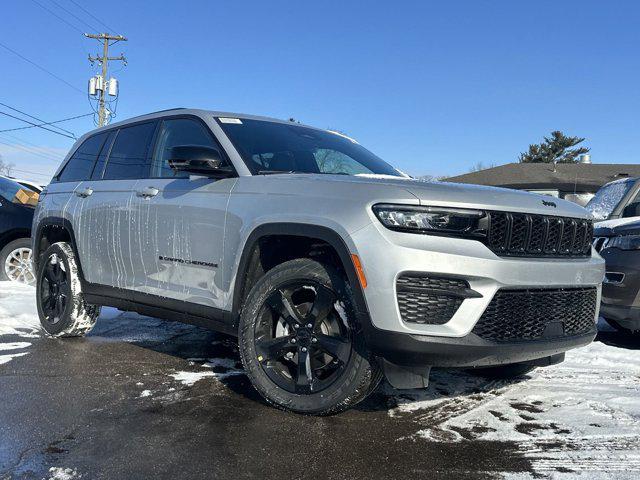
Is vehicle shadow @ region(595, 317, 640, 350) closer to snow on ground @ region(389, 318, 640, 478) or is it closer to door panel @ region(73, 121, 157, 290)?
snow on ground @ region(389, 318, 640, 478)

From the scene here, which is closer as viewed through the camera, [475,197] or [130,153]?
[475,197]

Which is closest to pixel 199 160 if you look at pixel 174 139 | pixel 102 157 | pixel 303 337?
pixel 174 139

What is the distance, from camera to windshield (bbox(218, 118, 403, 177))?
4.07m

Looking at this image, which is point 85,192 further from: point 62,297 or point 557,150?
point 557,150

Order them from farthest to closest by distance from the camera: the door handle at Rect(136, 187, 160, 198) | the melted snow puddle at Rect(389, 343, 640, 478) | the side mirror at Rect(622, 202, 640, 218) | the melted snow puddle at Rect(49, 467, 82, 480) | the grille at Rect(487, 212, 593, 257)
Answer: the side mirror at Rect(622, 202, 640, 218)
the door handle at Rect(136, 187, 160, 198)
the grille at Rect(487, 212, 593, 257)
the melted snow puddle at Rect(389, 343, 640, 478)
the melted snow puddle at Rect(49, 467, 82, 480)

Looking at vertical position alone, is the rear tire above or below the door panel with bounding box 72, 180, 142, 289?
below

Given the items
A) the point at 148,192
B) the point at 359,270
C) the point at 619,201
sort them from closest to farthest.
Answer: the point at 359,270
the point at 148,192
the point at 619,201

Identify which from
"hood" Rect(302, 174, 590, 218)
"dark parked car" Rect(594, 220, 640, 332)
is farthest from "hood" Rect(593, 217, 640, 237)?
"hood" Rect(302, 174, 590, 218)

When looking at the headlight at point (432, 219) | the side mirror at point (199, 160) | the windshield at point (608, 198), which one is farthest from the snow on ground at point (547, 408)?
the windshield at point (608, 198)

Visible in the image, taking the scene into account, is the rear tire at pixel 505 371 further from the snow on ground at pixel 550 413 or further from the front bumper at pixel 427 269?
the front bumper at pixel 427 269

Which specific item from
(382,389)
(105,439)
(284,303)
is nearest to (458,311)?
(284,303)

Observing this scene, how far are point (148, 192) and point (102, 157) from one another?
4.03 ft

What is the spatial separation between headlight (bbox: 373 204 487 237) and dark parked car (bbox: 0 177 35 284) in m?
7.10

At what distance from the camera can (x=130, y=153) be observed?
5.01m
